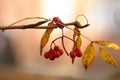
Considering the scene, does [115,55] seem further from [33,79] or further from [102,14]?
[33,79]

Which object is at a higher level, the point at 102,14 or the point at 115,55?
the point at 102,14

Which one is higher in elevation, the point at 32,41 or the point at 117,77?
the point at 32,41

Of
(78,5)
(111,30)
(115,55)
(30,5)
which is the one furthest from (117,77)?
(30,5)

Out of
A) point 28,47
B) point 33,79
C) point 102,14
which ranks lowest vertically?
point 33,79

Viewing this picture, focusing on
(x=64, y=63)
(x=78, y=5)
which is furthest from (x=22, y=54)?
(x=78, y=5)

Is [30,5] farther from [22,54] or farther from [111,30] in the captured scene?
[111,30]

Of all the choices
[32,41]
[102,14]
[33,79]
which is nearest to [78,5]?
[102,14]
